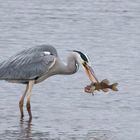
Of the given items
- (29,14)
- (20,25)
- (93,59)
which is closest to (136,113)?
(93,59)

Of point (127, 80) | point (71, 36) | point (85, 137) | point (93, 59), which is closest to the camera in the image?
point (85, 137)

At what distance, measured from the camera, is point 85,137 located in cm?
1171

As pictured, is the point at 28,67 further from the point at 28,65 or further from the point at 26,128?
the point at 26,128

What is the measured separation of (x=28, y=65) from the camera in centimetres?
1294

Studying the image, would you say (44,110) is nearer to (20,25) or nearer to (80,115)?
(80,115)

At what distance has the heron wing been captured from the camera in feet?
42.1

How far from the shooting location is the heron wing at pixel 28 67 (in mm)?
12844

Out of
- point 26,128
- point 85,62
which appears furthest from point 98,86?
point 26,128

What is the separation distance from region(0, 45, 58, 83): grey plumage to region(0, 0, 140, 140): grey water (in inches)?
21.6

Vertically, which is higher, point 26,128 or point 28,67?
point 28,67

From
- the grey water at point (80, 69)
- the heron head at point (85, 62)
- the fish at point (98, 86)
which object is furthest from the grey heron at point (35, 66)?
the grey water at point (80, 69)

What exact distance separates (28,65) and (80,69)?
3.28m

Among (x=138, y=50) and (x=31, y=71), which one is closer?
(x=31, y=71)

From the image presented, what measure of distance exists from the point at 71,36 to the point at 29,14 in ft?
10.3
